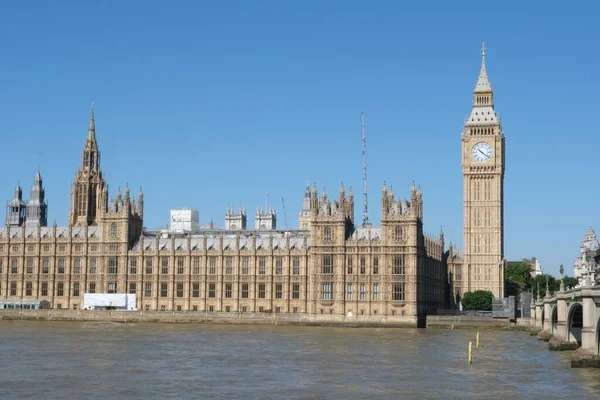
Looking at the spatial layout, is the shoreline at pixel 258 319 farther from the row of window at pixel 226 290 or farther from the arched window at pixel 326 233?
the arched window at pixel 326 233

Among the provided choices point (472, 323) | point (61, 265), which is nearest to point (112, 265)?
point (61, 265)

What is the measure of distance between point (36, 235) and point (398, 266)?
63129 mm

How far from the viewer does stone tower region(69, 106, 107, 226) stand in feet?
606

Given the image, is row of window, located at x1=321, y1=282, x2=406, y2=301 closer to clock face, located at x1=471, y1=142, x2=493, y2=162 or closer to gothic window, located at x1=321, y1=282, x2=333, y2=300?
gothic window, located at x1=321, y1=282, x2=333, y2=300

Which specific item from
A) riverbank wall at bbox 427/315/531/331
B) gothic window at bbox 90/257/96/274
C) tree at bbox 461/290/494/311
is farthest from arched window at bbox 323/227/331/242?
gothic window at bbox 90/257/96/274

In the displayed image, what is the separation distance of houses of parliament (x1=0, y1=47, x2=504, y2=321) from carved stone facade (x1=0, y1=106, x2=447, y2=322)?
0.54ft

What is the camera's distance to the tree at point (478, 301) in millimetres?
159000

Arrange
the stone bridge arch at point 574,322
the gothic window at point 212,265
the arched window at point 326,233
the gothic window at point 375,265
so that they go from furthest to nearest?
the gothic window at point 212,265
the arched window at point 326,233
the gothic window at point 375,265
the stone bridge arch at point 574,322

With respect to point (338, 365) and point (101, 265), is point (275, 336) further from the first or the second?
point (101, 265)

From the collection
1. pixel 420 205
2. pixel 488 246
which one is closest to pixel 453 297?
pixel 488 246

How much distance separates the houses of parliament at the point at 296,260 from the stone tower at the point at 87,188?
978 mm

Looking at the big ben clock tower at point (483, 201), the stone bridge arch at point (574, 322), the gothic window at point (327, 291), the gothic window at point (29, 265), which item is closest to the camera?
the stone bridge arch at point (574, 322)

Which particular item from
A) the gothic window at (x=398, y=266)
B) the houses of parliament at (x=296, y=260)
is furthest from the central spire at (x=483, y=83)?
the gothic window at (x=398, y=266)

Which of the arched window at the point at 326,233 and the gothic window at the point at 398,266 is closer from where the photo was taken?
the gothic window at the point at 398,266
